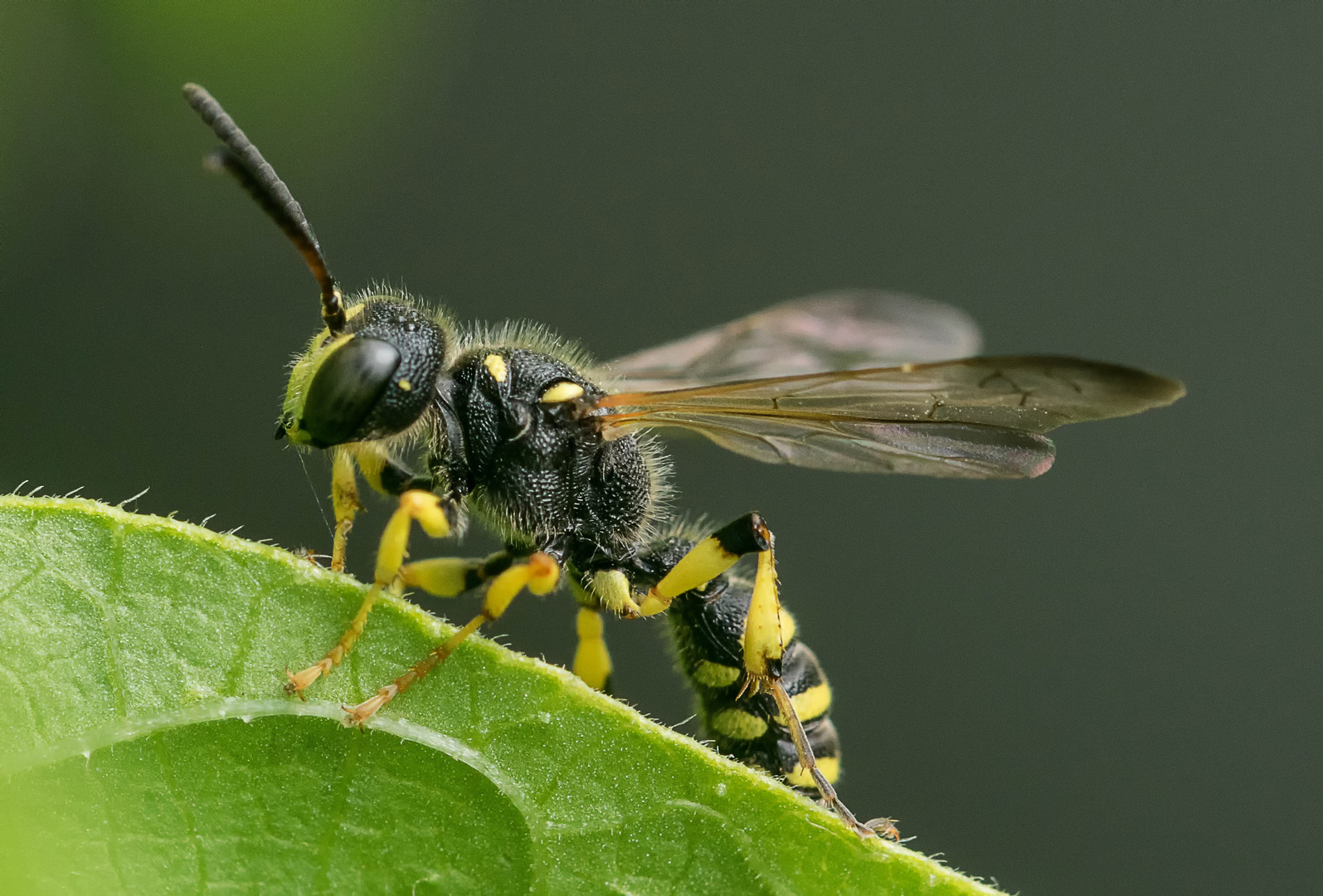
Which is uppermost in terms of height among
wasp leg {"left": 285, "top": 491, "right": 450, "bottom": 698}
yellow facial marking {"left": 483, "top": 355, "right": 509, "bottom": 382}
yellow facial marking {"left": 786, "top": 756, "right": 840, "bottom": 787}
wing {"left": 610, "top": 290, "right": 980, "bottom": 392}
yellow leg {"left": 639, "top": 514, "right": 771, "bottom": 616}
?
wing {"left": 610, "top": 290, "right": 980, "bottom": 392}

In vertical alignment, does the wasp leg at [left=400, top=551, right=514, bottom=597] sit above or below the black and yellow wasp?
below

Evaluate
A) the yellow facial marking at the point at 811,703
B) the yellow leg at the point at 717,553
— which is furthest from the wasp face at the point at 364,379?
the yellow facial marking at the point at 811,703

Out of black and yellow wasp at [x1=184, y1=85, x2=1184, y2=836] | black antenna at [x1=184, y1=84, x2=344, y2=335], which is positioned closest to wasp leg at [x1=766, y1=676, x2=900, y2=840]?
black and yellow wasp at [x1=184, y1=85, x2=1184, y2=836]

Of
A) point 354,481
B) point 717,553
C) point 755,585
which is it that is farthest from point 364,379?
point 755,585

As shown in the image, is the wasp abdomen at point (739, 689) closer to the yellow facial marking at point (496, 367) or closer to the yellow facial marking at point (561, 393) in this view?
the yellow facial marking at point (561, 393)

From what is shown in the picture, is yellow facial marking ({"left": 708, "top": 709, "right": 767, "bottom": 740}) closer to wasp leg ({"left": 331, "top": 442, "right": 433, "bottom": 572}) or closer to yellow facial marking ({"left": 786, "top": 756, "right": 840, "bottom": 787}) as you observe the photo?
yellow facial marking ({"left": 786, "top": 756, "right": 840, "bottom": 787})

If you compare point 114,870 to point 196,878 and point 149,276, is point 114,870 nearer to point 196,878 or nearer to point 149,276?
point 196,878
